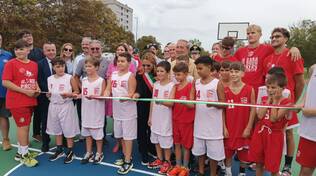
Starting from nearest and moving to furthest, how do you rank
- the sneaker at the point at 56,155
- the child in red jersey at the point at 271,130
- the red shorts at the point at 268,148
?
1. the child in red jersey at the point at 271,130
2. the red shorts at the point at 268,148
3. the sneaker at the point at 56,155

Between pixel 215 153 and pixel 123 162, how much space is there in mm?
1692

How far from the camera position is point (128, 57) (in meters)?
5.09

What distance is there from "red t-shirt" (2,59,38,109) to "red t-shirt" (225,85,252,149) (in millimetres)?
3294

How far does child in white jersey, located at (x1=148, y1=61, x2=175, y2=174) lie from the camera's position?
15.3 ft

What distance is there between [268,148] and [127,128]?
2.27 meters

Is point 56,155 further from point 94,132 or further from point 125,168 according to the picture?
point 125,168

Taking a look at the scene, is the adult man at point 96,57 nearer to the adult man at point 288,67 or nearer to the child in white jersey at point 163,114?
the child in white jersey at point 163,114

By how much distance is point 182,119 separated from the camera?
458 centimetres

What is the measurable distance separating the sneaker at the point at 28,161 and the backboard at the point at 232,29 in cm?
1177

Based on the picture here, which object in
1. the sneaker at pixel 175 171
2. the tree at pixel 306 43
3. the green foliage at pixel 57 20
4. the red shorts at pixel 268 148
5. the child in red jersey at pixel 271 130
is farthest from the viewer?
the tree at pixel 306 43

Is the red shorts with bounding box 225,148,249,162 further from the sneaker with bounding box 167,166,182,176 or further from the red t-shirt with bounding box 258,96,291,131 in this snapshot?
the red t-shirt with bounding box 258,96,291,131

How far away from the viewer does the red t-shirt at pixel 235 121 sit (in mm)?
4270

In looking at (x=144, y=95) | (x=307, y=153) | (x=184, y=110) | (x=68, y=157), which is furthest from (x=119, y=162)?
(x=307, y=153)

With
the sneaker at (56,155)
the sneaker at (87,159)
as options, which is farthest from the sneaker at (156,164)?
the sneaker at (56,155)
